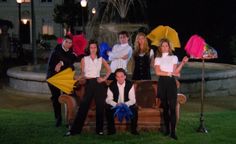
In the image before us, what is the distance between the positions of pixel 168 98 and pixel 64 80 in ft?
6.68

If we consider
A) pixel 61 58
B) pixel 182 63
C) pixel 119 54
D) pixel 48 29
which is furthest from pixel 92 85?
pixel 48 29

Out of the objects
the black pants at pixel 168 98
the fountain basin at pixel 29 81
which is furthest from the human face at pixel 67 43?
the fountain basin at pixel 29 81

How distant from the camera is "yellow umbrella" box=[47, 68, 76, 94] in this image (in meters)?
9.76

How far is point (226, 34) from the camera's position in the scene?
29.7 metres

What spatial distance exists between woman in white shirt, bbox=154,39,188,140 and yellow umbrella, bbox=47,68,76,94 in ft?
5.57

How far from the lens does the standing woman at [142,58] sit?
1017cm

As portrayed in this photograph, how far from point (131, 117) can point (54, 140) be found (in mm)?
1433

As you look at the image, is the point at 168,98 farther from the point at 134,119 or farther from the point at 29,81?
the point at 29,81

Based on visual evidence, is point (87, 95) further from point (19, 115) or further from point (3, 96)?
point (3, 96)

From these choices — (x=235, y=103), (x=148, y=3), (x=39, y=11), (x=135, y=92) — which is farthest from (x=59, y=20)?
(x=135, y=92)

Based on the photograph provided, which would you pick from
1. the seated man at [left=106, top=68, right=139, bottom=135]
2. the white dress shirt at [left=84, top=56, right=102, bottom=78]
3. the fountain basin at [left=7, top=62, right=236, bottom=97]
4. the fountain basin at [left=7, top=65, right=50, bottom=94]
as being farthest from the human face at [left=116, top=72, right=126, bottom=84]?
the fountain basin at [left=7, top=65, right=50, bottom=94]

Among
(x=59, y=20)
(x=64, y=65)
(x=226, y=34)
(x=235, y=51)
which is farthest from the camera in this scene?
(x=59, y=20)

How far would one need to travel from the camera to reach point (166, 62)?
9.21 m

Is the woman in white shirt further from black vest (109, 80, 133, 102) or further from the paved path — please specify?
the paved path
